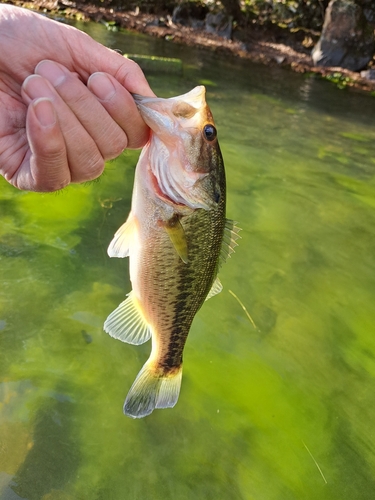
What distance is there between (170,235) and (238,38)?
793 inches

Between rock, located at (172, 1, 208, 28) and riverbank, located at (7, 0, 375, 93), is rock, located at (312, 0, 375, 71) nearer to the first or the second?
riverbank, located at (7, 0, 375, 93)

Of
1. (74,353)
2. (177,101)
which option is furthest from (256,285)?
(177,101)

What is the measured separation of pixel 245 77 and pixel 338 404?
40.1ft

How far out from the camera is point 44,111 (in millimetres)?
1586

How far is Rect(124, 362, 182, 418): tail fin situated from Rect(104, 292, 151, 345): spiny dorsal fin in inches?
6.8

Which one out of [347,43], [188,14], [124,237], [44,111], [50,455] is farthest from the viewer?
[188,14]

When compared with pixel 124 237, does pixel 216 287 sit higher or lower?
lower

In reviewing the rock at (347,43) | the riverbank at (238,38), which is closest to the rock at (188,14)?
the riverbank at (238,38)

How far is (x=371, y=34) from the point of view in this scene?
57.6 feet

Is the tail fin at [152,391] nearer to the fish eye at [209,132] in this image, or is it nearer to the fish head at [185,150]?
the fish head at [185,150]

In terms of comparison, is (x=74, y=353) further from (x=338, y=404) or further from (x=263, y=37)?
(x=263, y=37)

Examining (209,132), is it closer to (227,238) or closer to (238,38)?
(227,238)

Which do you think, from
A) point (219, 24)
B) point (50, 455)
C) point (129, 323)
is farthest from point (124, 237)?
point (219, 24)

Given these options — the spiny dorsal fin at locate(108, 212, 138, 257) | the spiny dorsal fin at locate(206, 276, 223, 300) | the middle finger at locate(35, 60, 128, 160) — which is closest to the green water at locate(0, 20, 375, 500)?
the spiny dorsal fin at locate(206, 276, 223, 300)
